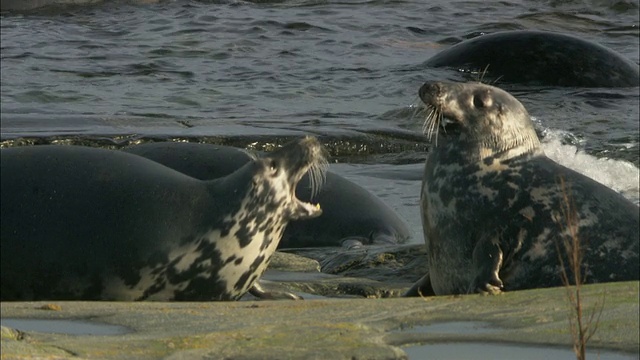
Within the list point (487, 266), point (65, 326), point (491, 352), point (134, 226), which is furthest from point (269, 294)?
point (491, 352)

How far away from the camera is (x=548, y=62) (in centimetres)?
1331

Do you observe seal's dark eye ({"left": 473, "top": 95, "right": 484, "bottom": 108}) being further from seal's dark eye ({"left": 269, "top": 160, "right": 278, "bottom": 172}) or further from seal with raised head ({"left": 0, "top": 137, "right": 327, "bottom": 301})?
seal's dark eye ({"left": 269, "top": 160, "right": 278, "bottom": 172})

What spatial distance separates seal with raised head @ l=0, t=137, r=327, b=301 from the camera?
4645mm

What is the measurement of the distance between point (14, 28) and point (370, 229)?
11346mm

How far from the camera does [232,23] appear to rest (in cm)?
1828

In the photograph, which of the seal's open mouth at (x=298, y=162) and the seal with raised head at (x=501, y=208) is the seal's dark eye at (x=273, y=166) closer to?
the seal's open mouth at (x=298, y=162)

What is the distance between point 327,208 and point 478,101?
1.68 meters

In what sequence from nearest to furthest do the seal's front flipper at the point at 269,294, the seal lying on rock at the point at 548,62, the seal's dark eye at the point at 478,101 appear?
the seal's front flipper at the point at 269,294 < the seal's dark eye at the point at 478,101 < the seal lying on rock at the point at 548,62

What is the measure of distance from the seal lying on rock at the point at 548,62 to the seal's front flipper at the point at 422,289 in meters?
7.87

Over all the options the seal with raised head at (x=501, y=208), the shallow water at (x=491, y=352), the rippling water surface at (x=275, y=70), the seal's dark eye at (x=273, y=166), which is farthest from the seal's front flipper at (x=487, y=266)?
the rippling water surface at (x=275, y=70)

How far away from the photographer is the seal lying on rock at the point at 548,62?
13156 millimetres

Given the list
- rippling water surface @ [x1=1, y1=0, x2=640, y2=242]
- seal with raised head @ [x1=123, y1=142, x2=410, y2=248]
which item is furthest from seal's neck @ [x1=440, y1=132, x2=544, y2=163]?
rippling water surface @ [x1=1, y1=0, x2=640, y2=242]

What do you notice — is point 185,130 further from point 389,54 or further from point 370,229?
point 389,54

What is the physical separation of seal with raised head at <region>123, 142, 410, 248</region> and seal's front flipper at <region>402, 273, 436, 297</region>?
4.54 feet
